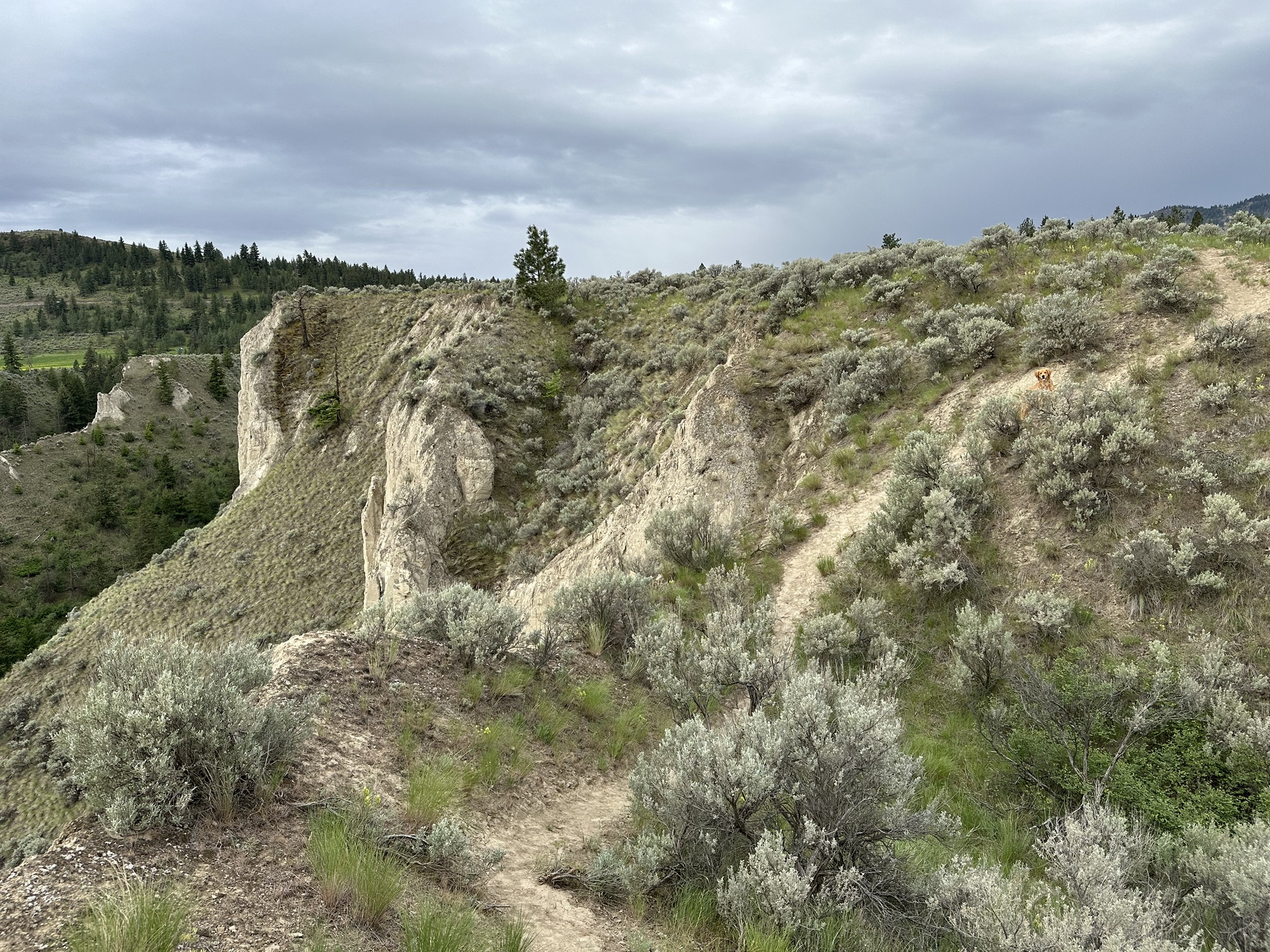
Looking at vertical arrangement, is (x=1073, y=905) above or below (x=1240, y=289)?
below

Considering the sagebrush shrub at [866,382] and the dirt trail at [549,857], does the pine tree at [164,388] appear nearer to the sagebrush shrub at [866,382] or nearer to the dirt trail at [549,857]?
the sagebrush shrub at [866,382]

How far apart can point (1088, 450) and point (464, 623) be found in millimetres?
9212

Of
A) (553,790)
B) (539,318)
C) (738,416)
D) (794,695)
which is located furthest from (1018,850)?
(539,318)

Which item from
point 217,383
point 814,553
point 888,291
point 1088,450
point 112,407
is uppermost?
point 217,383

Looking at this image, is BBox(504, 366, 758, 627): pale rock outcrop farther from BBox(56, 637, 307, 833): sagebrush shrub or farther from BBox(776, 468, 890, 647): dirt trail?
BBox(56, 637, 307, 833): sagebrush shrub

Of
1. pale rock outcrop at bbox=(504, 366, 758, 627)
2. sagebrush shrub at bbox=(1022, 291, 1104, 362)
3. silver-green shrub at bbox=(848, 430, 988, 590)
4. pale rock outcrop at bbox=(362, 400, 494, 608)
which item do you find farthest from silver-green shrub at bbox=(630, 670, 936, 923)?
pale rock outcrop at bbox=(362, 400, 494, 608)

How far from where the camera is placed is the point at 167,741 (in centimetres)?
389

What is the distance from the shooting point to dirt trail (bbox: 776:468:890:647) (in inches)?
394

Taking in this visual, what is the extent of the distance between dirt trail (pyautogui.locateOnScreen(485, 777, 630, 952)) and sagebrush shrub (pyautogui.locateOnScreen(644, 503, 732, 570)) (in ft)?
17.8

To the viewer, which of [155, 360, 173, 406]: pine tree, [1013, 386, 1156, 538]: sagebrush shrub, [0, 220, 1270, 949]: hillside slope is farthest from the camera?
[155, 360, 173, 406]: pine tree

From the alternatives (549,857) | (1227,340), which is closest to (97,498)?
(549,857)

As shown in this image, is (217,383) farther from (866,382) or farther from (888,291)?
(866,382)

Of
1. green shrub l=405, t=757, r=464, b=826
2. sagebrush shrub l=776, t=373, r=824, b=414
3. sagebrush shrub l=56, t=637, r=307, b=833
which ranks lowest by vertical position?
green shrub l=405, t=757, r=464, b=826

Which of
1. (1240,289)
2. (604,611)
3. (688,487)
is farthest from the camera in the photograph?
(688,487)
